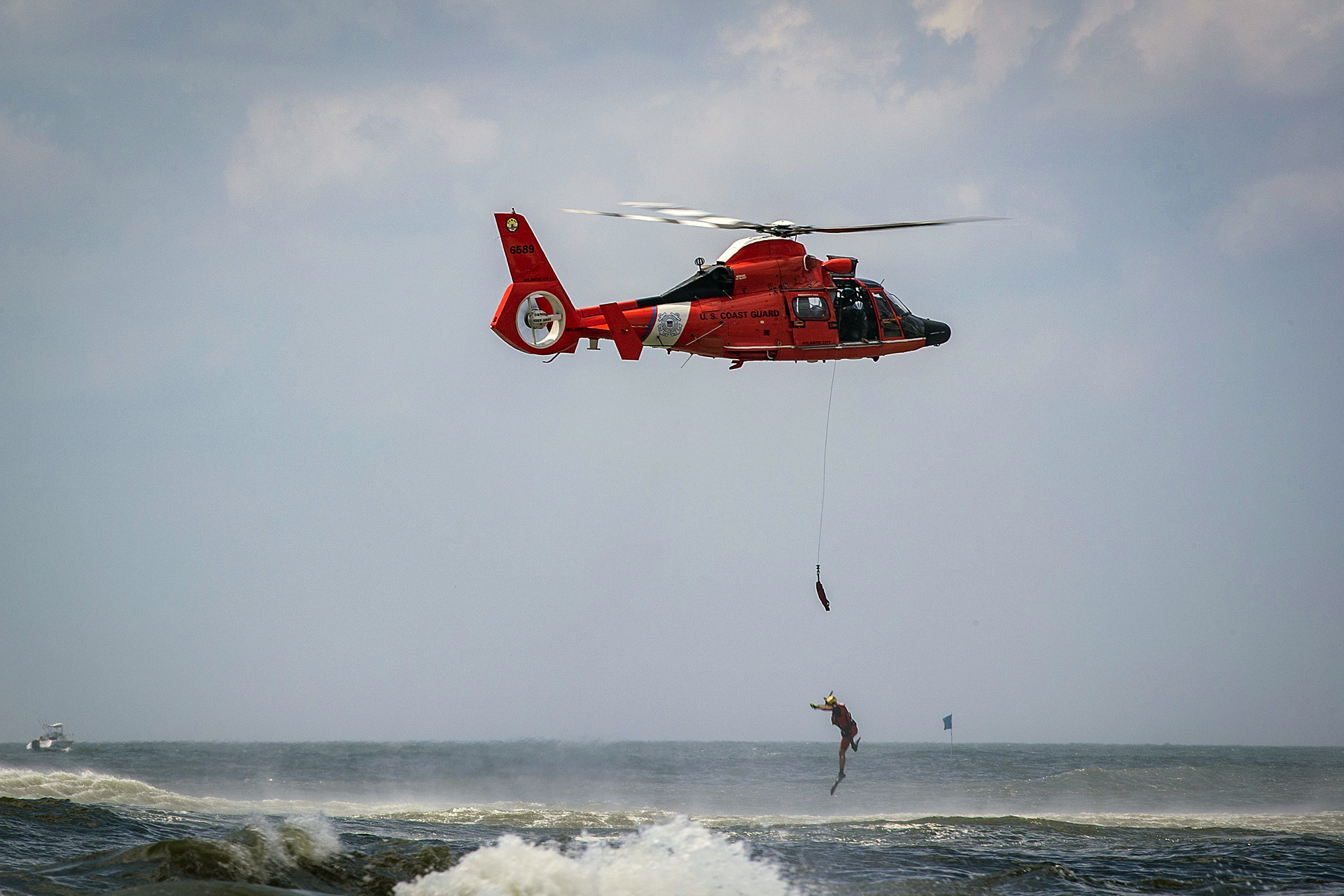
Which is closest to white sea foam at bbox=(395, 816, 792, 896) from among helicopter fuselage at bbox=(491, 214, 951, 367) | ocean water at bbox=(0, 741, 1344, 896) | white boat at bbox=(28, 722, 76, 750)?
ocean water at bbox=(0, 741, 1344, 896)

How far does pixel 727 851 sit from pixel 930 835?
21.1ft

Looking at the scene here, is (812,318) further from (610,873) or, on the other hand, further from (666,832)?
(610,873)

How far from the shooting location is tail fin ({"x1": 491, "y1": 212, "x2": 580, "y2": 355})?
14.0 meters

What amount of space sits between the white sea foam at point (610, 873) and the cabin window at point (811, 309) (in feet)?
27.4

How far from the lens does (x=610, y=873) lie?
402 inches

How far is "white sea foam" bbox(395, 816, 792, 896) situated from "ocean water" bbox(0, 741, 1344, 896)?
3cm

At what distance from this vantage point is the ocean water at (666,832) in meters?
9.91

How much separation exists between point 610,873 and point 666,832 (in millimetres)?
2240

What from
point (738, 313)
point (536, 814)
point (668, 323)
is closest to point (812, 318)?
point (738, 313)

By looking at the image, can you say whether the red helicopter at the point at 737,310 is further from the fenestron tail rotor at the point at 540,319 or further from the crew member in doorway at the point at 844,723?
the crew member in doorway at the point at 844,723

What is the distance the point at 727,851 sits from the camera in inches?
491

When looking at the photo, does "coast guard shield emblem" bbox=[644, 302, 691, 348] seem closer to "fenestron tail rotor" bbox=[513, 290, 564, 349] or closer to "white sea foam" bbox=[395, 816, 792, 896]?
"fenestron tail rotor" bbox=[513, 290, 564, 349]

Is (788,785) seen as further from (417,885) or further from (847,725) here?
(417,885)

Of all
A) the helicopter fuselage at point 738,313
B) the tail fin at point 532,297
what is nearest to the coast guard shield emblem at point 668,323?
the helicopter fuselage at point 738,313
